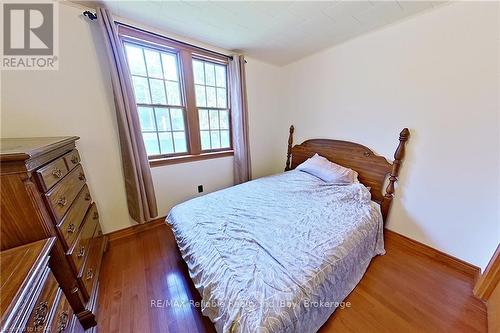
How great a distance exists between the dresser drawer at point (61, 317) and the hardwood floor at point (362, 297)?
436 millimetres

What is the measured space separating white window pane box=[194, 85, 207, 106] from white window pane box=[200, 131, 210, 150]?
400 mm

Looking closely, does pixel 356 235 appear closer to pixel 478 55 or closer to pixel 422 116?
pixel 422 116

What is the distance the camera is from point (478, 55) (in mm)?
1391

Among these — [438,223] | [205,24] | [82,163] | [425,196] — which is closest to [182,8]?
[205,24]

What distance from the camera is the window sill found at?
2156mm

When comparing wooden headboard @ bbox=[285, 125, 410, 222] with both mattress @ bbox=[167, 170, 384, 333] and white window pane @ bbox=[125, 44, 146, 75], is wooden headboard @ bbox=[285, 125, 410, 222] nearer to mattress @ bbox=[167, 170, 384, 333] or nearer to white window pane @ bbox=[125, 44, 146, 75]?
mattress @ bbox=[167, 170, 384, 333]

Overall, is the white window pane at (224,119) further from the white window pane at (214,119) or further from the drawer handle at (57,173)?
the drawer handle at (57,173)

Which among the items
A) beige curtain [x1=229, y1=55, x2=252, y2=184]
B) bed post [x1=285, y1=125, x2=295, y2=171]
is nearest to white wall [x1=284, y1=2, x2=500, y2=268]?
bed post [x1=285, y1=125, x2=295, y2=171]

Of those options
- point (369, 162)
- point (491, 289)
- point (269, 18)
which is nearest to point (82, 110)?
point (269, 18)

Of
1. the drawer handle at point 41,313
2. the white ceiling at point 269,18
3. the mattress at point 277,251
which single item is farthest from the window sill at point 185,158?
the drawer handle at point 41,313

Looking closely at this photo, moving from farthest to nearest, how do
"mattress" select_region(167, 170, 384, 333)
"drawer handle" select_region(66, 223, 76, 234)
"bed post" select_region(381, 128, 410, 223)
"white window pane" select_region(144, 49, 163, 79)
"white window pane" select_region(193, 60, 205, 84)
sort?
"white window pane" select_region(193, 60, 205, 84), "white window pane" select_region(144, 49, 163, 79), "bed post" select_region(381, 128, 410, 223), "drawer handle" select_region(66, 223, 76, 234), "mattress" select_region(167, 170, 384, 333)

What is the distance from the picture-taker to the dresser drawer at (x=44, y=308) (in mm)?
640

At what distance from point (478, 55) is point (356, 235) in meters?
1.70

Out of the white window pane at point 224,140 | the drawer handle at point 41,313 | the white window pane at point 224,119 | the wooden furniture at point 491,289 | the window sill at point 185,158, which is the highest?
the white window pane at point 224,119
